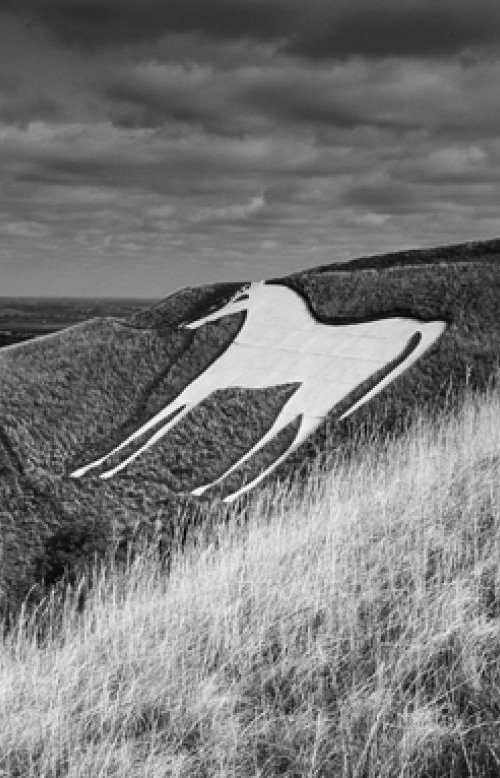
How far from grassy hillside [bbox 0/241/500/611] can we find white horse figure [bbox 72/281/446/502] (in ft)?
0.34

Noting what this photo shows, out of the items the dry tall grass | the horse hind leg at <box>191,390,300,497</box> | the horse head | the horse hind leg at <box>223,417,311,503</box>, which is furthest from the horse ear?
the dry tall grass

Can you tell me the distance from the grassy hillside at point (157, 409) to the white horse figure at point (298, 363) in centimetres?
10

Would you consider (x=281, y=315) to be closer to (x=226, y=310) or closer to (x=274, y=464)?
(x=226, y=310)

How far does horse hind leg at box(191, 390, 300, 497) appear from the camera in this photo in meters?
7.43

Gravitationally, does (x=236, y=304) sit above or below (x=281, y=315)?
above

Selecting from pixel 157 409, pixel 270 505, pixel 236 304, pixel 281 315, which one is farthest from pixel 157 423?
→ pixel 236 304

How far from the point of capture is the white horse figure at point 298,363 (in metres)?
7.85

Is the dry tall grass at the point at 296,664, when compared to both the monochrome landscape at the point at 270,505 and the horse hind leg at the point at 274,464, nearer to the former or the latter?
the monochrome landscape at the point at 270,505

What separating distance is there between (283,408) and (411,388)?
1.22m

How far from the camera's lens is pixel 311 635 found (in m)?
4.32

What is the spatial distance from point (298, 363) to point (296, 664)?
469cm

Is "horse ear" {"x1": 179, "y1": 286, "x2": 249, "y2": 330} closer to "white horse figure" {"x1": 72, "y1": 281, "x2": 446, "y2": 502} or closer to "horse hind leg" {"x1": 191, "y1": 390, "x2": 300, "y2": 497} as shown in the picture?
"white horse figure" {"x1": 72, "y1": 281, "x2": 446, "y2": 502}

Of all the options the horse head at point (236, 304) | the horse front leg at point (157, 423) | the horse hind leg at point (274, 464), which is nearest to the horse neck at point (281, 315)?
the horse head at point (236, 304)

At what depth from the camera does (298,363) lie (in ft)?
27.9
